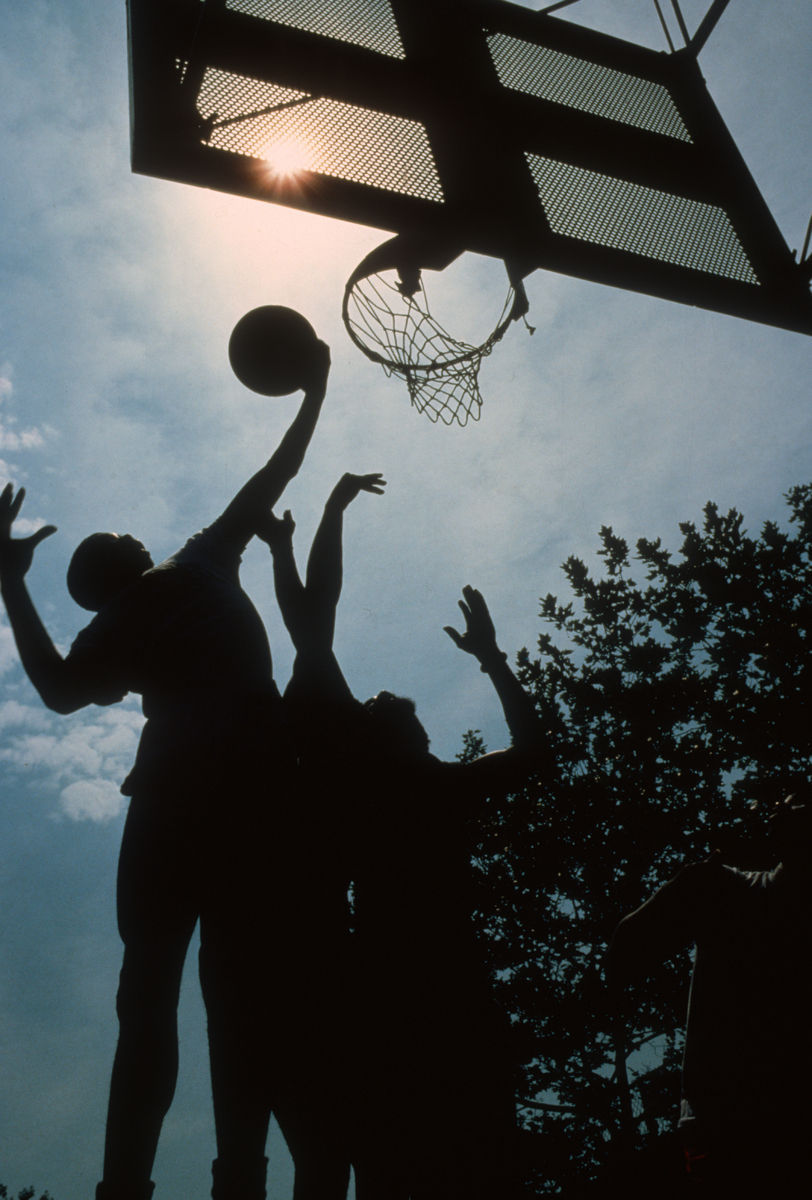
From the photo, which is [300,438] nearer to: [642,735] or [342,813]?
[342,813]

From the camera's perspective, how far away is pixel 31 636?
1936 millimetres

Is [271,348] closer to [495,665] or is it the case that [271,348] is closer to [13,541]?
[13,541]

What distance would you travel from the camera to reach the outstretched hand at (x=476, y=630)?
3143mm

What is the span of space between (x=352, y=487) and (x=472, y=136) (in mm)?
2527

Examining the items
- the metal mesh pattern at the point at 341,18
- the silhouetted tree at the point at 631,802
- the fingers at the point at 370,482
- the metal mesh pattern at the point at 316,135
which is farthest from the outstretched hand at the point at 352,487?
the silhouetted tree at the point at 631,802

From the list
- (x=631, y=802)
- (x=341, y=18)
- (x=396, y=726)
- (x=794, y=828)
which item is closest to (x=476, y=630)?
(x=396, y=726)

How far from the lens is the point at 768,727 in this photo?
11688 millimetres

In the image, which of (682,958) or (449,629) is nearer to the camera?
(449,629)

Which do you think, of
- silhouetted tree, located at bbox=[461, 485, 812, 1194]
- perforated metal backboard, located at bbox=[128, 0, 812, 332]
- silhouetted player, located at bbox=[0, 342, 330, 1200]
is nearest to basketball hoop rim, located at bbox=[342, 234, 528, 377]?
perforated metal backboard, located at bbox=[128, 0, 812, 332]

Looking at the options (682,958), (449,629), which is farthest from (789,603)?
(449,629)

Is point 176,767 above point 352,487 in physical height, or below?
below

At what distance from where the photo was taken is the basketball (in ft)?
10.4

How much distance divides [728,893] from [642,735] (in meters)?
11.1

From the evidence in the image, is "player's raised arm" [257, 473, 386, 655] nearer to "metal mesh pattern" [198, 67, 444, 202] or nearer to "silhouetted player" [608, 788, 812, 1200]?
"silhouetted player" [608, 788, 812, 1200]
